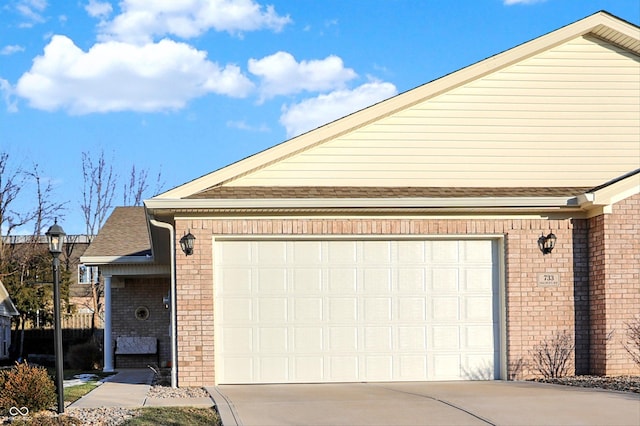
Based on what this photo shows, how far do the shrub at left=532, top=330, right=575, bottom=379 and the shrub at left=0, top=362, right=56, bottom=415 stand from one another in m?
8.01

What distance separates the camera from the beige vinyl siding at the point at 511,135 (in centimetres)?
1565

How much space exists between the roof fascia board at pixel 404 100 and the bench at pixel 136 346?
8.81m

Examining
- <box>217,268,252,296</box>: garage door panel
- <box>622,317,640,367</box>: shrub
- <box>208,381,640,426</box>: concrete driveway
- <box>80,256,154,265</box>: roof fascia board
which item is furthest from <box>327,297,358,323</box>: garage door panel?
<box>80,256,154,265</box>: roof fascia board

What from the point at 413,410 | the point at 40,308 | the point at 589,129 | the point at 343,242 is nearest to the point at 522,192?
the point at 589,129

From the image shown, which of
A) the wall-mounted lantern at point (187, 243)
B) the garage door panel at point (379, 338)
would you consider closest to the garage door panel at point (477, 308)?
the garage door panel at point (379, 338)

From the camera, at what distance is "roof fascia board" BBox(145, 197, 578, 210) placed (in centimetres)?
1384

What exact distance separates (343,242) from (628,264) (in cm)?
483

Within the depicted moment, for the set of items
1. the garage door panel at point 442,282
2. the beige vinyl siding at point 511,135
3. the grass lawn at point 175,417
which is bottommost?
the grass lawn at point 175,417

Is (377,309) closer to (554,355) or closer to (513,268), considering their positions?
(513,268)

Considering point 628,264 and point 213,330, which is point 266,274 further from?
point 628,264

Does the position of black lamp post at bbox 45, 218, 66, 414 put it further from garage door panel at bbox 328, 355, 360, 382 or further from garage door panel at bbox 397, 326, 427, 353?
garage door panel at bbox 397, 326, 427, 353

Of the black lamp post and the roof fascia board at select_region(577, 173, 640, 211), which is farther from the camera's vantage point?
the roof fascia board at select_region(577, 173, 640, 211)

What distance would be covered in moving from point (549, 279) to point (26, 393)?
8.66m

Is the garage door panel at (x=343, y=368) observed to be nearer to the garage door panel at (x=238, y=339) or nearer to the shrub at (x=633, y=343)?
the garage door panel at (x=238, y=339)
